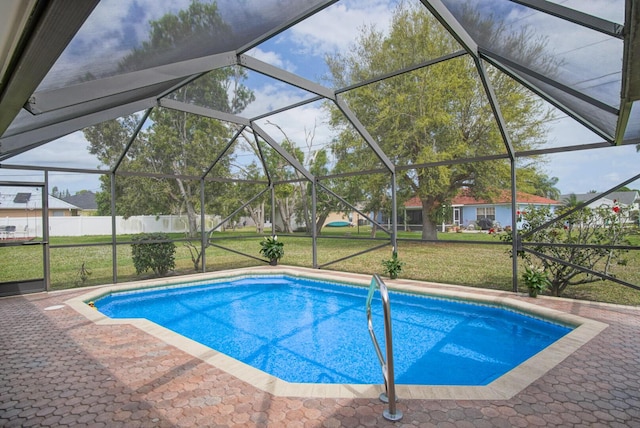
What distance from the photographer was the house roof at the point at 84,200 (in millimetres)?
8691

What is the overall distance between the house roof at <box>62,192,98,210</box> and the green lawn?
929 mm

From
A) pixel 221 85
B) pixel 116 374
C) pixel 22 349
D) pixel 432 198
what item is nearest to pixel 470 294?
pixel 116 374

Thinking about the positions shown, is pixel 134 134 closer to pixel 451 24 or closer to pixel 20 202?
pixel 20 202

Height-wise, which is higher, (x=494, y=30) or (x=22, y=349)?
Answer: (x=494, y=30)

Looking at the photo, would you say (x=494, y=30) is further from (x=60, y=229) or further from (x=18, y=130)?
(x=60, y=229)

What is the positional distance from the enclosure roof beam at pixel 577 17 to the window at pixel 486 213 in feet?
61.2

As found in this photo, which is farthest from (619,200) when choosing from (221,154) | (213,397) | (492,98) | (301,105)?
(221,154)

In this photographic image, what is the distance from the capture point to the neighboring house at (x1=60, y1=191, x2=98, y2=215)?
870 centimetres

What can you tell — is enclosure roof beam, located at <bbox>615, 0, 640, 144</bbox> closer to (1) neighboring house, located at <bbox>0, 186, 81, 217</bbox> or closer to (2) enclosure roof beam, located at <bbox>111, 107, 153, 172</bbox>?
(2) enclosure roof beam, located at <bbox>111, 107, 153, 172</bbox>

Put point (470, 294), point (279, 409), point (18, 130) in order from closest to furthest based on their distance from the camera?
point (279, 409) → point (18, 130) → point (470, 294)

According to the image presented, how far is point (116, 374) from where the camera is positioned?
10.9 ft

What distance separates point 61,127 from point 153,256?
4530 millimetres

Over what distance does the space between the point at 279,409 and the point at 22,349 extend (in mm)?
3391

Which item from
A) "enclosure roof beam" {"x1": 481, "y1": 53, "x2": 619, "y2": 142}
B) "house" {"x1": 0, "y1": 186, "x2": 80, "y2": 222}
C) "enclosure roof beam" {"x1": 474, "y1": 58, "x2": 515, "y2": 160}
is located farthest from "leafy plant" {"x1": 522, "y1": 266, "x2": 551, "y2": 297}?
"house" {"x1": 0, "y1": 186, "x2": 80, "y2": 222}
